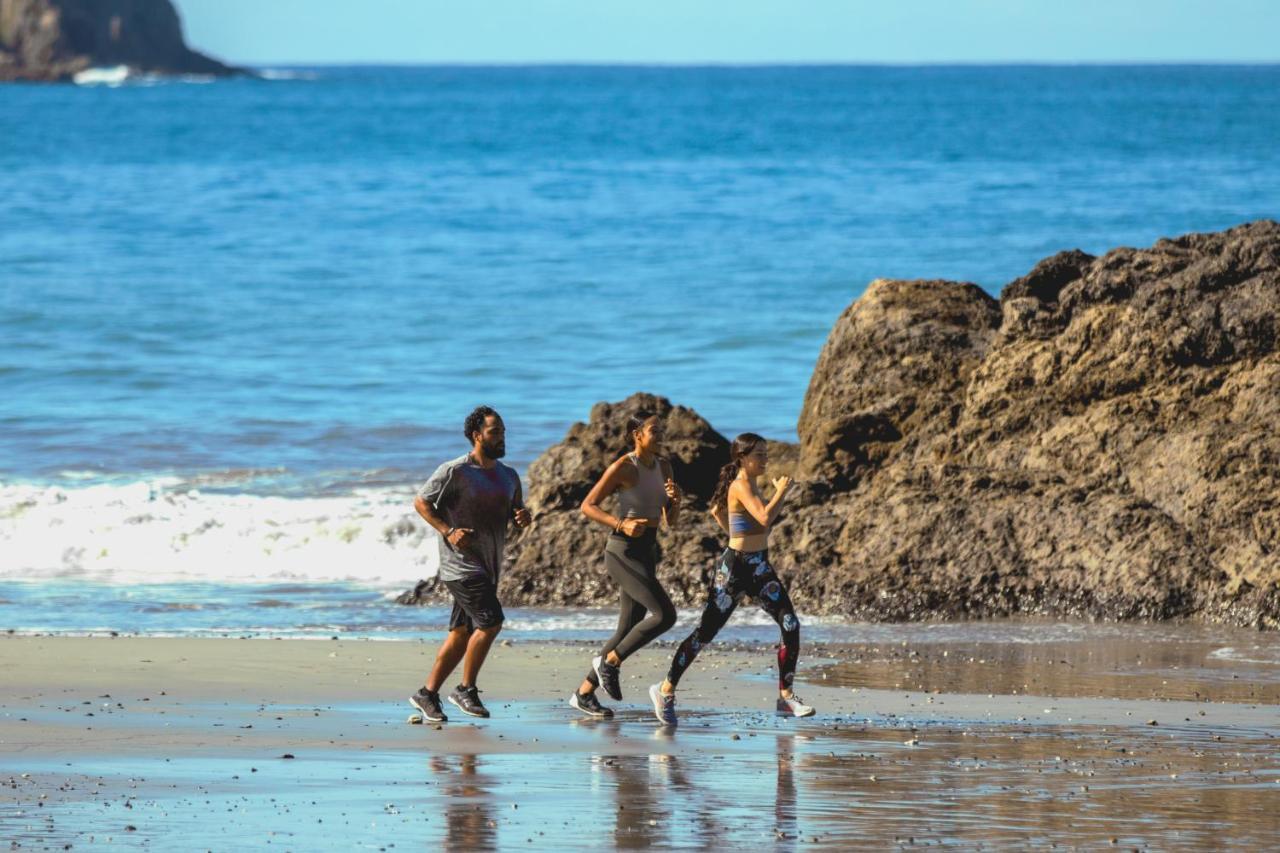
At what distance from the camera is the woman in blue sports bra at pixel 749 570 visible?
9.34 metres

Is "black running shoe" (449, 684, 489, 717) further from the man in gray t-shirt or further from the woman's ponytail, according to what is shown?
the woman's ponytail

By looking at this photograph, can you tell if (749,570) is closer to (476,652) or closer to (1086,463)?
(476,652)

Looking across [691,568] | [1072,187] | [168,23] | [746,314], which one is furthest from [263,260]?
[168,23]

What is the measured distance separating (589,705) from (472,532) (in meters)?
0.98

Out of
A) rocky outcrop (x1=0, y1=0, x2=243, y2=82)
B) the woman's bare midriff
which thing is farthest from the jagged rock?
rocky outcrop (x1=0, y1=0, x2=243, y2=82)

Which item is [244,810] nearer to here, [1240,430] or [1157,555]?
[1157,555]

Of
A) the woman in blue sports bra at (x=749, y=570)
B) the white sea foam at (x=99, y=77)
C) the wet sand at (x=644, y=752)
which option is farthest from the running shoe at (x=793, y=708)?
the white sea foam at (x=99, y=77)

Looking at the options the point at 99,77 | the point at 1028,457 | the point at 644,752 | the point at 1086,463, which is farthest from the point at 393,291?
the point at 99,77

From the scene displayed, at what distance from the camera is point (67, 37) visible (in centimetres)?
16812

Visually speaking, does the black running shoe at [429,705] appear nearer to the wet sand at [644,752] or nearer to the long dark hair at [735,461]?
the wet sand at [644,752]

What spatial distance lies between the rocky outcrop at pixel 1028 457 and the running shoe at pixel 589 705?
11.3 ft

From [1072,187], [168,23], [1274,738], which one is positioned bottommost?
[1274,738]

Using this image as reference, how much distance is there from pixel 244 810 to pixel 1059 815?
2880mm

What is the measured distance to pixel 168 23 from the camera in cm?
18538
